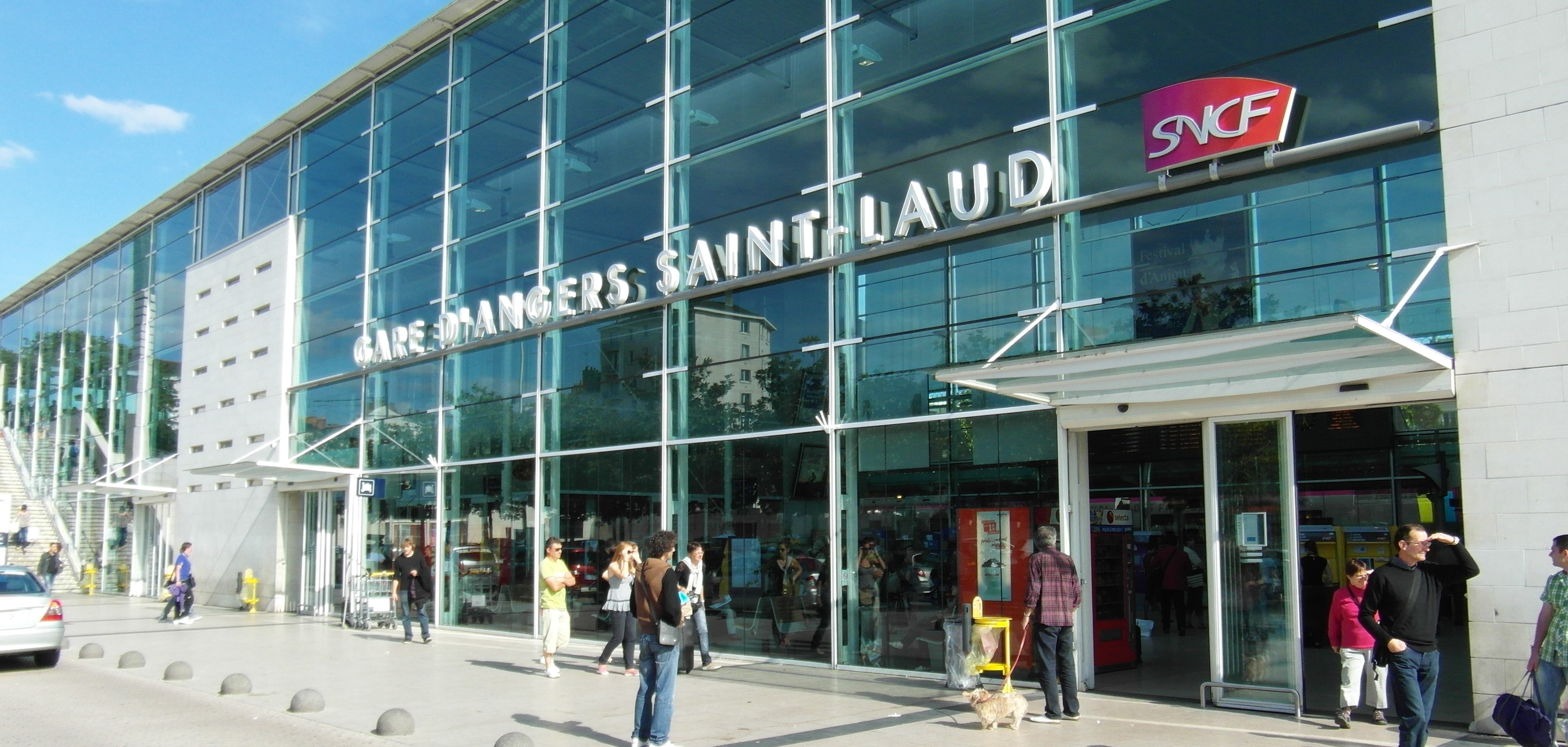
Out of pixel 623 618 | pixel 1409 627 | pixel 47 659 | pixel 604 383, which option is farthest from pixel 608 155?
pixel 1409 627

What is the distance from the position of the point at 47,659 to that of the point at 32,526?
28.7m

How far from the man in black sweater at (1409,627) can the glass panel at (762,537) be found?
7.20 m

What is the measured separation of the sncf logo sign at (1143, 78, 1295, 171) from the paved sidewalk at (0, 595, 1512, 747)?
5153 millimetres

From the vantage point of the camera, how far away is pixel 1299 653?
9.75 m

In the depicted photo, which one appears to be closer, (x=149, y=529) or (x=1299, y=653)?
(x=1299, y=653)

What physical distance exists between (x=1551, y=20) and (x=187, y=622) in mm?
23768

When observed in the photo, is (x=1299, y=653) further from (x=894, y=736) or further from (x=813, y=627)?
(x=813, y=627)

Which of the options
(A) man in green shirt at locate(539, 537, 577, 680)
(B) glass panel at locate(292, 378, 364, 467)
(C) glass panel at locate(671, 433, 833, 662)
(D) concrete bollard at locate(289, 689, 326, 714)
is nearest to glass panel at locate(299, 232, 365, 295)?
(B) glass panel at locate(292, 378, 364, 467)

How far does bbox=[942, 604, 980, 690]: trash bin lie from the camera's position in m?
11.2

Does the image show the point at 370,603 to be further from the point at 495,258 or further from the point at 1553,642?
the point at 1553,642

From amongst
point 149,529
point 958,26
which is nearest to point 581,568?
point 958,26

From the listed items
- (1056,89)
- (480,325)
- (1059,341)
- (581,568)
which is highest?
(1056,89)

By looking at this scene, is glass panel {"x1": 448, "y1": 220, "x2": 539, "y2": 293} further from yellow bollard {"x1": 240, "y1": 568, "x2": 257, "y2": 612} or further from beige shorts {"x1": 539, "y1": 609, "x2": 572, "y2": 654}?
yellow bollard {"x1": 240, "y1": 568, "x2": 257, "y2": 612}

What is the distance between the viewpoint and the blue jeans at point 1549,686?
23.6 feet
